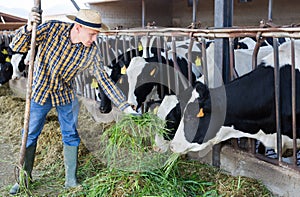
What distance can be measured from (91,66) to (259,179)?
1.67 m

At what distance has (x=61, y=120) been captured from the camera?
131 inches

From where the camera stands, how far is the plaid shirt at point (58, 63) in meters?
2.97

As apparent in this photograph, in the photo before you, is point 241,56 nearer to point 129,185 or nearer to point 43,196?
point 129,185

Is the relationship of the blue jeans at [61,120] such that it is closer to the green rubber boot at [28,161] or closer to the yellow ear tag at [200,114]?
the green rubber boot at [28,161]

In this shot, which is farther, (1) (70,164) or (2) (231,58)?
(1) (70,164)

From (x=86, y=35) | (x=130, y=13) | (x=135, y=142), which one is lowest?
(x=135, y=142)

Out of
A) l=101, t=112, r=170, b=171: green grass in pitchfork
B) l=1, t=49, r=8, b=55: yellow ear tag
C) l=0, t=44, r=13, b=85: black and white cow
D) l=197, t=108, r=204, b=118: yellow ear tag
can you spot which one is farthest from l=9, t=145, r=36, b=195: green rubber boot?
l=1, t=49, r=8, b=55: yellow ear tag

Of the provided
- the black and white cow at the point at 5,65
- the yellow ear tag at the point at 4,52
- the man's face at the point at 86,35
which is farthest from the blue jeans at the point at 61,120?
the yellow ear tag at the point at 4,52

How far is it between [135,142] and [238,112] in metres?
0.90

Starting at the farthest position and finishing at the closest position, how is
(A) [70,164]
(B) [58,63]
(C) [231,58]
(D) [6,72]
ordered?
(D) [6,72], (A) [70,164], (C) [231,58], (B) [58,63]

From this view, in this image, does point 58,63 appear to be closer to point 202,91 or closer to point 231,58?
point 202,91

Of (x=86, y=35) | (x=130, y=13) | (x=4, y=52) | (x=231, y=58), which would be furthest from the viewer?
(x=130, y=13)

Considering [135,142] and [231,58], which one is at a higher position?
[231,58]

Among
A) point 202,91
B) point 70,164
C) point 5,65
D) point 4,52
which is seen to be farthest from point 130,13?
point 202,91
